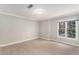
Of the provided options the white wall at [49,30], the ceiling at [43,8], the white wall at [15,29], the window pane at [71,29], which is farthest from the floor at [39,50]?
the ceiling at [43,8]

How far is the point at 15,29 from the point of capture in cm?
491

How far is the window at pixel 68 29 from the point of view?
4695 millimetres

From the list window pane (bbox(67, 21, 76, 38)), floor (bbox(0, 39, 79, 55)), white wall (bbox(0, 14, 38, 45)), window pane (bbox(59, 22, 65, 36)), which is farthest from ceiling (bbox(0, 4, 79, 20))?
floor (bbox(0, 39, 79, 55))

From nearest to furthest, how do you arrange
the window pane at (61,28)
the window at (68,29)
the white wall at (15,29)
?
1. the white wall at (15,29)
2. the window at (68,29)
3. the window pane at (61,28)

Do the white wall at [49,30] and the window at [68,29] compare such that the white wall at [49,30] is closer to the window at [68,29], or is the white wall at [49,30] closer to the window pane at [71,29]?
the window at [68,29]

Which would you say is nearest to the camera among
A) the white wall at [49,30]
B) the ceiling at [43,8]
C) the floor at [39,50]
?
the ceiling at [43,8]

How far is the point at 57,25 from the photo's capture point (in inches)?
227

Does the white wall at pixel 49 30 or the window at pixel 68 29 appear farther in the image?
the white wall at pixel 49 30

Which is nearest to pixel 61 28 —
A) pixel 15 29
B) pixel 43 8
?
pixel 43 8

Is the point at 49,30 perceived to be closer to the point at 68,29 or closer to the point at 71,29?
the point at 68,29

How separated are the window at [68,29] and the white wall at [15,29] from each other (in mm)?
2708

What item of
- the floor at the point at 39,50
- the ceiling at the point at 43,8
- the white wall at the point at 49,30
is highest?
the ceiling at the point at 43,8

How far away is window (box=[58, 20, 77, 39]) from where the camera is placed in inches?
185

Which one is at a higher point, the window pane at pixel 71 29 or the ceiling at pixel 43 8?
the ceiling at pixel 43 8
